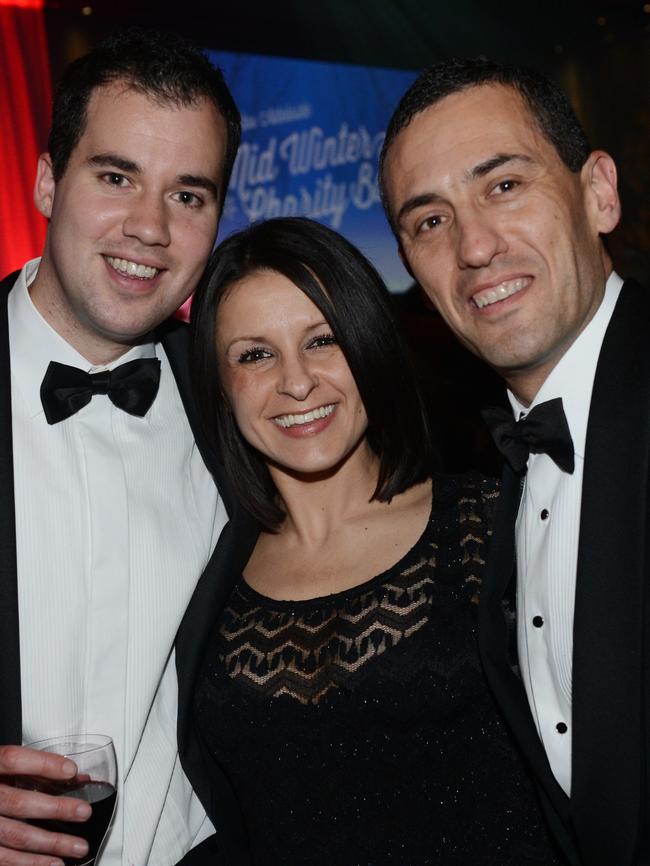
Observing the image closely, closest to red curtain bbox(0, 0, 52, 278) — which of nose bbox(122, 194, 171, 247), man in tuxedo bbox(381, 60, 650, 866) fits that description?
nose bbox(122, 194, 171, 247)

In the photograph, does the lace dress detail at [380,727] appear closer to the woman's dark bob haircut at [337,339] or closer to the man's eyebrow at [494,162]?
the woman's dark bob haircut at [337,339]

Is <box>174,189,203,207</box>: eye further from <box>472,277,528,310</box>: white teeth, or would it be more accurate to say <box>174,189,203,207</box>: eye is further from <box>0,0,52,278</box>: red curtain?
<box>0,0,52,278</box>: red curtain

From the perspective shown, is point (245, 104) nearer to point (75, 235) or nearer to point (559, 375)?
point (75, 235)

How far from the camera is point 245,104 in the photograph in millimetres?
5551

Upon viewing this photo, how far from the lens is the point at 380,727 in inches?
83.3

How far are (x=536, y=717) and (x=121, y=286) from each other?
4.46 ft

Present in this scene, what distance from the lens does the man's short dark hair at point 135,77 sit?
90.6 inches

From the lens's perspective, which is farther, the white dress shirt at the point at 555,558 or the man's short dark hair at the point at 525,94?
the man's short dark hair at the point at 525,94

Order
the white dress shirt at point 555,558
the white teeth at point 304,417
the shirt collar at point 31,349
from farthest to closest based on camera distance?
the white teeth at point 304,417 → the shirt collar at point 31,349 → the white dress shirt at point 555,558

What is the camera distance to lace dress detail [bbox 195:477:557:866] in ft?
6.81

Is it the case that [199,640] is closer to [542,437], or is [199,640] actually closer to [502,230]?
[542,437]

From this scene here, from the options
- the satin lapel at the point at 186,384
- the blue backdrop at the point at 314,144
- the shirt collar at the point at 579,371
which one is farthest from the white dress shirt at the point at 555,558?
the blue backdrop at the point at 314,144

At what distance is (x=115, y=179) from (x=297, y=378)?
670 millimetres

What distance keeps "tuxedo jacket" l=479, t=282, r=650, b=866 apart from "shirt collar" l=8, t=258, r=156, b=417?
1258 mm
